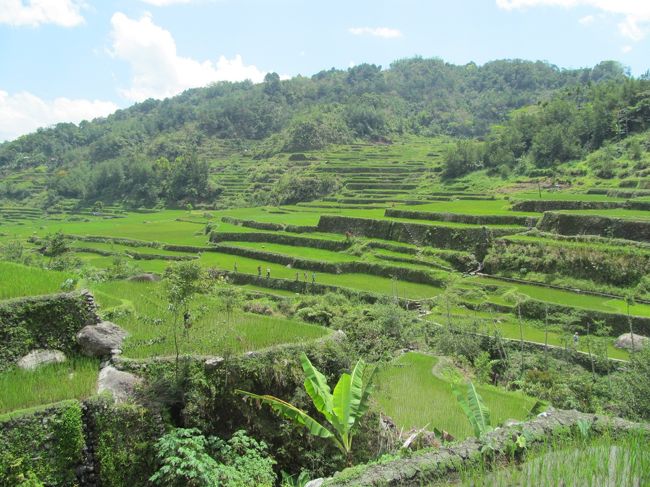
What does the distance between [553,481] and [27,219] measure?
255 ft

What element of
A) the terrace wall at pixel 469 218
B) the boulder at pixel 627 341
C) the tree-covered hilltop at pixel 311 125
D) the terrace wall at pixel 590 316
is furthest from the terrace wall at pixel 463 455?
the tree-covered hilltop at pixel 311 125

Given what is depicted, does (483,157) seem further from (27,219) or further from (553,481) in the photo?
(27,219)

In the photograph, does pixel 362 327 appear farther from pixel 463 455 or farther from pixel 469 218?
pixel 469 218

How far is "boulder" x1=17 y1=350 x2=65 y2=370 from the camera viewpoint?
8078mm

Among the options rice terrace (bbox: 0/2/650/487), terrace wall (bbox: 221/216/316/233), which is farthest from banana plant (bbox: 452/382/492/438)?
terrace wall (bbox: 221/216/316/233)

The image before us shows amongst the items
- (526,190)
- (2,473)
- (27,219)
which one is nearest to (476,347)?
(2,473)

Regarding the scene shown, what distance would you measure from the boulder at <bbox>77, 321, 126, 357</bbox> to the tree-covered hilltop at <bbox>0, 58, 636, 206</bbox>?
51123mm

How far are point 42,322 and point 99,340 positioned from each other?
3.72ft

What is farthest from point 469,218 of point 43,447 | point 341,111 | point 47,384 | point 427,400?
point 341,111

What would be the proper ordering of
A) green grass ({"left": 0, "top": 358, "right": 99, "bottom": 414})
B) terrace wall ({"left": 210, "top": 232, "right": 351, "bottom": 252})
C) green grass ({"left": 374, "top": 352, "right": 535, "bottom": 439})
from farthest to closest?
1. terrace wall ({"left": 210, "top": 232, "right": 351, "bottom": 252})
2. green grass ({"left": 374, "top": 352, "right": 535, "bottom": 439})
3. green grass ({"left": 0, "top": 358, "right": 99, "bottom": 414})

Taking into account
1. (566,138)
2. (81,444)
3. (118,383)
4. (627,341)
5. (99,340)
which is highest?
(566,138)

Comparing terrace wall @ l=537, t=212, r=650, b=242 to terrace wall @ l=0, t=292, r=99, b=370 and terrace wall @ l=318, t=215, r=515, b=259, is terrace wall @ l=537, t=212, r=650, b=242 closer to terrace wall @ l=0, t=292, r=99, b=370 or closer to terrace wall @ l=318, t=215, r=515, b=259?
terrace wall @ l=318, t=215, r=515, b=259

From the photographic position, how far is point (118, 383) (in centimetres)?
747

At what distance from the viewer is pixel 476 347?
1903 cm
